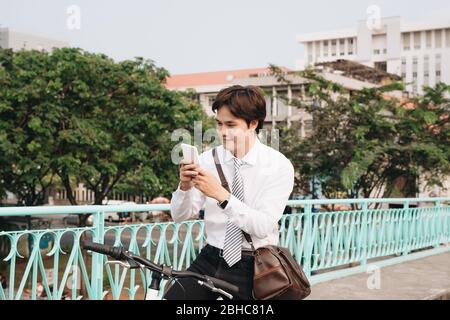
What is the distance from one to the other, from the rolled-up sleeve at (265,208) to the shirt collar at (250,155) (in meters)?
0.11

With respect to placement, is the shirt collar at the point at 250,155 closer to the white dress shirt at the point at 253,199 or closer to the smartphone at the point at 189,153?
the white dress shirt at the point at 253,199

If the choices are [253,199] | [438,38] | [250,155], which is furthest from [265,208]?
[438,38]

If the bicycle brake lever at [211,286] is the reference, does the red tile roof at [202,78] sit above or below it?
above

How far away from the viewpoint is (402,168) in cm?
1223

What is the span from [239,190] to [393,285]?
439 centimetres

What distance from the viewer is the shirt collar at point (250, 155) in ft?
7.35

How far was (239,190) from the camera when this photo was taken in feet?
7.25

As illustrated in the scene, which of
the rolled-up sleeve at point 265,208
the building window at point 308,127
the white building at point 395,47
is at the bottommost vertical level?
the rolled-up sleeve at point 265,208

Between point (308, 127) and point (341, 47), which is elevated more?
point (341, 47)

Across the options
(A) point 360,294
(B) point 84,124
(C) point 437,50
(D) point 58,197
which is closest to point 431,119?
(A) point 360,294

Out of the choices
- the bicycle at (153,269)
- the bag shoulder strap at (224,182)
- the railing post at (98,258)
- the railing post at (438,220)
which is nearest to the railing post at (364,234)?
the railing post at (438,220)

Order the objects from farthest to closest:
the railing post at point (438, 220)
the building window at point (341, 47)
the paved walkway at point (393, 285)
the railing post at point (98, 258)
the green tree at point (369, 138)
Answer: the building window at point (341, 47) < the green tree at point (369, 138) < the railing post at point (438, 220) < the paved walkway at point (393, 285) < the railing post at point (98, 258)

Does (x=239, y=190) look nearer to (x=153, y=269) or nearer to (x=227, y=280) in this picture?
(x=227, y=280)

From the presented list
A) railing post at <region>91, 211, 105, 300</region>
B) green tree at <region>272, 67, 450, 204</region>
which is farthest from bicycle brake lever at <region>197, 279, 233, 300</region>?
green tree at <region>272, 67, 450, 204</region>
